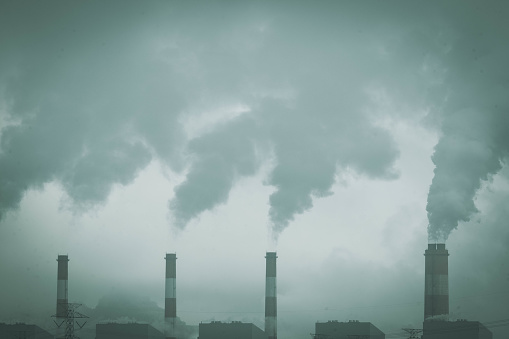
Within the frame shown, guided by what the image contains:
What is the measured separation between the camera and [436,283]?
50.7 metres

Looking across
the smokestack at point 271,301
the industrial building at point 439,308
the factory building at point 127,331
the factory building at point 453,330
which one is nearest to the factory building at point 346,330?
the smokestack at point 271,301

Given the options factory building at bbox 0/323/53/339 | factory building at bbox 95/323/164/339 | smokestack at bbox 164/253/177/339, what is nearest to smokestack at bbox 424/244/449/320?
smokestack at bbox 164/253/177/339

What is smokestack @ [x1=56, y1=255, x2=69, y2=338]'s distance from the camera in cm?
6031

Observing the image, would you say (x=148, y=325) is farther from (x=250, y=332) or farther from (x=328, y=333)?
(x=328, y=333)

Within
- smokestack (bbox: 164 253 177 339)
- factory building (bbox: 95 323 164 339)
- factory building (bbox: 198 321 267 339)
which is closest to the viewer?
factory building (bbox: 198 321 267 339)

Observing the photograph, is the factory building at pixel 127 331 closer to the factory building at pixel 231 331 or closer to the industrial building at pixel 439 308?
the factory building at pixel 231 331

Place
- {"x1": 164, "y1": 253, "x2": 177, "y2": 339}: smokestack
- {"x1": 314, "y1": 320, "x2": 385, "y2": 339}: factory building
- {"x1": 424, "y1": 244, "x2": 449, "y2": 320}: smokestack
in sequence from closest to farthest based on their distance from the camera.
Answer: {"x1": 424, "y1": 244, "x2": 449, "y2": 320}: smokestack
{"x1": 314, "y1": 320, "x2": 385, "y2": 339}: factory building
{"x1": 164, "y1": 253, "x2": 177, "y2": 339}: smokestack

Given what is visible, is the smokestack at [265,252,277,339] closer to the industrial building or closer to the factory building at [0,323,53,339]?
the industrial building

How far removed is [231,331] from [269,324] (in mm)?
2978

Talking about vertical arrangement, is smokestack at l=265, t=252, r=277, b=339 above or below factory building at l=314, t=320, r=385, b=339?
above

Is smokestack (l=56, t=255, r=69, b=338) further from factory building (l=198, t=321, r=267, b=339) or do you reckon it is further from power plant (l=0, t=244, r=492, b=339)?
factory building (l=198, t=321, r=267, b=339)

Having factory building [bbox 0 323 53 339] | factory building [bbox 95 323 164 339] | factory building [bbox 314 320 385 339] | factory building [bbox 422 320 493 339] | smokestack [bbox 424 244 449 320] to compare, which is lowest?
factory building [bbox 0 323 53 339]

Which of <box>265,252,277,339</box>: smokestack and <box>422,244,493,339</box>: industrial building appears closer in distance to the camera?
<box>422,244,493,339</box>: industrial building

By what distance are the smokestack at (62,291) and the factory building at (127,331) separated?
4.28 m
